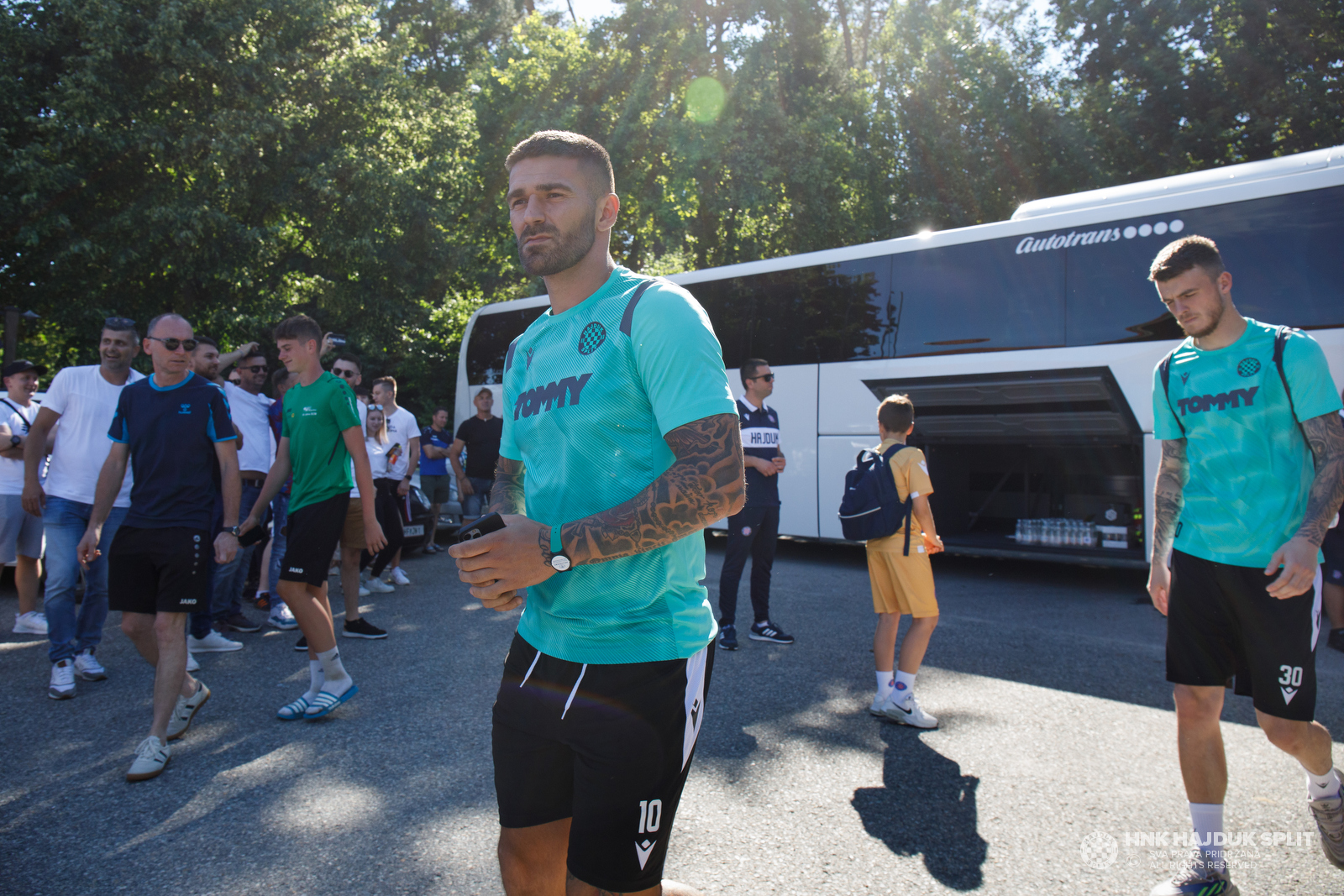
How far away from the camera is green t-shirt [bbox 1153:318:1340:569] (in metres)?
2.79

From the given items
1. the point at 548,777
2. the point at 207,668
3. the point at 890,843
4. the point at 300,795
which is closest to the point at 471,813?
the point at 300,795

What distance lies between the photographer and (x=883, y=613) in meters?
4.74

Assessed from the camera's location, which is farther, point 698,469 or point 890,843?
point 890,843

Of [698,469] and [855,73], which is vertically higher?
[855,73]

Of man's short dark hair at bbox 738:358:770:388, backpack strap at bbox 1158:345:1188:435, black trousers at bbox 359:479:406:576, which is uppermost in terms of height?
man's short dark hair at bbox 738:358:770:388

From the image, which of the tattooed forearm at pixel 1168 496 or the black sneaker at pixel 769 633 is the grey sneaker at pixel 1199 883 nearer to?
the tattooed forearm at pixel 1168 496

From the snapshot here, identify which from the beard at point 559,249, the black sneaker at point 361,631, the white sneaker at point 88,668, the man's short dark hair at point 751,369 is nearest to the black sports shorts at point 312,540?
the white sneaker at point 88,668

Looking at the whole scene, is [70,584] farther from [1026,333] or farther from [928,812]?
[1026,333]

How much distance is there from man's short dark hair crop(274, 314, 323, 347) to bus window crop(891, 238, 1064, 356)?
22.2ft

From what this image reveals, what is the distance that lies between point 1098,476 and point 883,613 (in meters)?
5.50

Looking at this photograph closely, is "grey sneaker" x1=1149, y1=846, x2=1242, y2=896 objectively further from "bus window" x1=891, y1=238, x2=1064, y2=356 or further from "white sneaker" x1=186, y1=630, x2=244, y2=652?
"bus window" x1=891, y1=238, x2=1064, y2=356

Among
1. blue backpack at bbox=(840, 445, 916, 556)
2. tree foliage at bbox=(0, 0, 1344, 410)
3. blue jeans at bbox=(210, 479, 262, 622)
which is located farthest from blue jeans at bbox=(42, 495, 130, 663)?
tree foliage at bbox=(0, 0, 1344, 410)

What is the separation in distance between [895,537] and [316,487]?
3259 mm

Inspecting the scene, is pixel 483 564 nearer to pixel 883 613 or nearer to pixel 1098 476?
pixel 883 613
